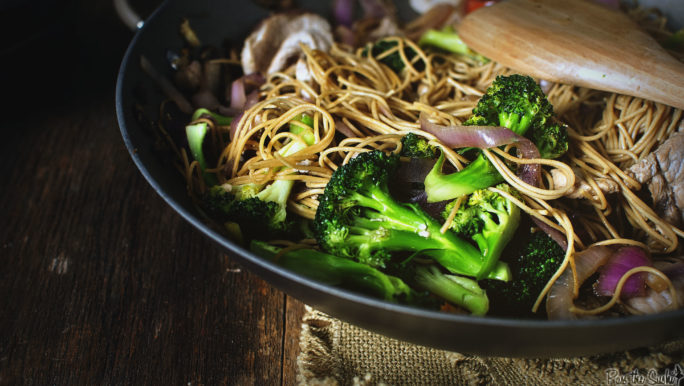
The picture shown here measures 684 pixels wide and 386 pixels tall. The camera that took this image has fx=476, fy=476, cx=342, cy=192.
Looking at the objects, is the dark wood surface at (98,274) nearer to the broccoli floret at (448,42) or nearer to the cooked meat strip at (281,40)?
the cooked meat strip at (281,40)

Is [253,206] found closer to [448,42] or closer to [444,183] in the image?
[444,183]

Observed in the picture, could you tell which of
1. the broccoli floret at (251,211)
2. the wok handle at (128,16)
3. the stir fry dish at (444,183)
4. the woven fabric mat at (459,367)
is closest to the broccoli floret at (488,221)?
the stir fry dish at (444,183)

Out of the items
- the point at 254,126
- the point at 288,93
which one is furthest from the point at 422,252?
the point at 288,93

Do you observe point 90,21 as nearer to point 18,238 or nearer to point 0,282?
point 18,238

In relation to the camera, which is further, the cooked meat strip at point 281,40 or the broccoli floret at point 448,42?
the broccoli floret at point 448,42

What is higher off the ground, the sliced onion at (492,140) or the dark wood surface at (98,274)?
the sliced onion at (492,140)

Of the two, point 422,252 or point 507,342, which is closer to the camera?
point 507,342
